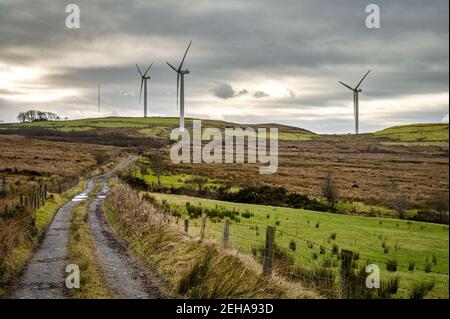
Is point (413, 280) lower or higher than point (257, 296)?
lower

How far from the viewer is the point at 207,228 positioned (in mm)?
27375

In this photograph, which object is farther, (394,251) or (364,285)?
(394,251)

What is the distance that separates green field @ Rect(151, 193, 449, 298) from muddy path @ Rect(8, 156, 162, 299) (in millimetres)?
4693

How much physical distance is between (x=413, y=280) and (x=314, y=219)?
16730mm

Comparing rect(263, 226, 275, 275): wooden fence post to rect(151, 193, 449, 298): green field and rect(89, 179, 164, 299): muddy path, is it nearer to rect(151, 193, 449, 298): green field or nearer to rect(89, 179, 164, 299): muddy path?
rect(89, 179, 164, 299): muddy path

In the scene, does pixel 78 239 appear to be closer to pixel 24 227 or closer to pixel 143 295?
pixel 24 227

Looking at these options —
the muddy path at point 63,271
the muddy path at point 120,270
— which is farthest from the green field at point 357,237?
the muddy path at point 63,271

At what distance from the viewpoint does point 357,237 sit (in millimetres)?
28266

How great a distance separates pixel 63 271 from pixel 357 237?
1839 cm

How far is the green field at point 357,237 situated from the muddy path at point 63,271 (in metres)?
4.69

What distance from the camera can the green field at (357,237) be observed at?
19947 mm

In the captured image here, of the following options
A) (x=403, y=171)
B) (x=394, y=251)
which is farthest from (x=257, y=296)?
(x=403, y=171)

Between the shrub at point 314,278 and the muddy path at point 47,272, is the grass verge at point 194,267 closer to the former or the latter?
the shrub at point 314,278
